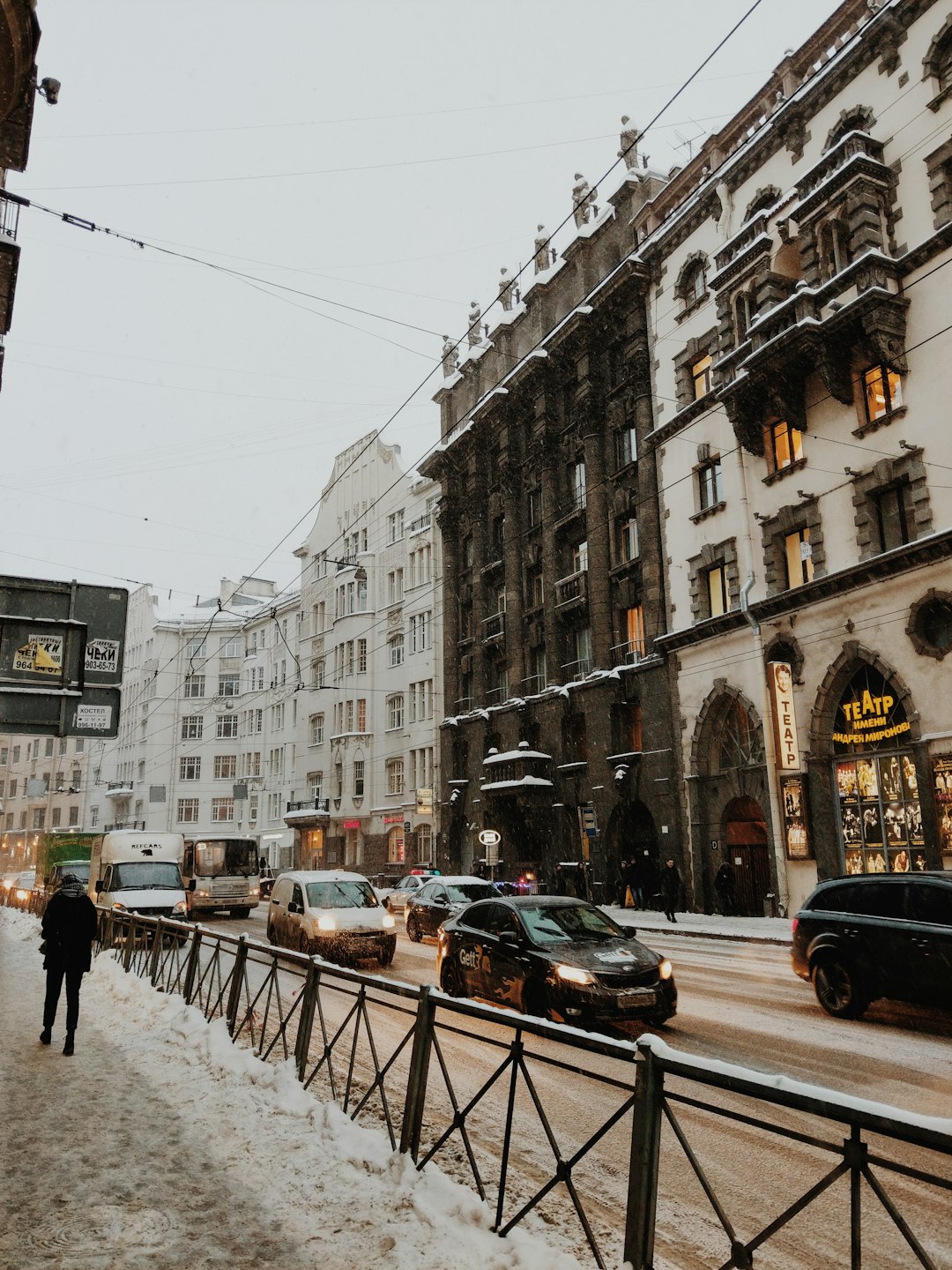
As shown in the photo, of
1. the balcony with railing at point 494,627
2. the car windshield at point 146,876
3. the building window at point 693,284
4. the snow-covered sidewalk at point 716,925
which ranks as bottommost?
the snow-covered sidewalk at point 716,925

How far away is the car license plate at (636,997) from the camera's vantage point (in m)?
9.84

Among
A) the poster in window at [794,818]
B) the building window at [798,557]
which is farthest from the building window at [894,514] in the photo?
the poster in window at [794,818]

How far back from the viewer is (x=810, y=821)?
24.1 meters

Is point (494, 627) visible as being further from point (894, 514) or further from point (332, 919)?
point (332, 919)

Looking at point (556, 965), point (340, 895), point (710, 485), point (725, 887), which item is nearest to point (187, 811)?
point (725, 887)

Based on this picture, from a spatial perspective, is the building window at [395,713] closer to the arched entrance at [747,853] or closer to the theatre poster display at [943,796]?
the arched entrance at [747,853]

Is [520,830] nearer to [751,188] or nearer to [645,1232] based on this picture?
[751,188]

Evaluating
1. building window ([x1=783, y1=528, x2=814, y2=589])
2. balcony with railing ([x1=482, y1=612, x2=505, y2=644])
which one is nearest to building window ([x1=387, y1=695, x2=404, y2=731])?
balcony with railing ([x1=482, y1=612, x2=505, y2=644])

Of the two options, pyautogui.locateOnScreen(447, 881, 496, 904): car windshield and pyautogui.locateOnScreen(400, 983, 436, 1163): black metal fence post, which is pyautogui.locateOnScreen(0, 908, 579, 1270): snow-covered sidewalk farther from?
pyautogui.locateOnScreen(447, 881, 496, 904): car windshield

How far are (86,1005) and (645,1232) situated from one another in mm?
10533

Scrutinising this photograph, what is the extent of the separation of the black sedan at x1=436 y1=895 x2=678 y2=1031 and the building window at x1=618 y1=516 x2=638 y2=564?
23150 mm

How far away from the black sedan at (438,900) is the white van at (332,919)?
318cm

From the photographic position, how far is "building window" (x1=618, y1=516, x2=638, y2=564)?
34000mm

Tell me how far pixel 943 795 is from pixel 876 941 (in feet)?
36.9
